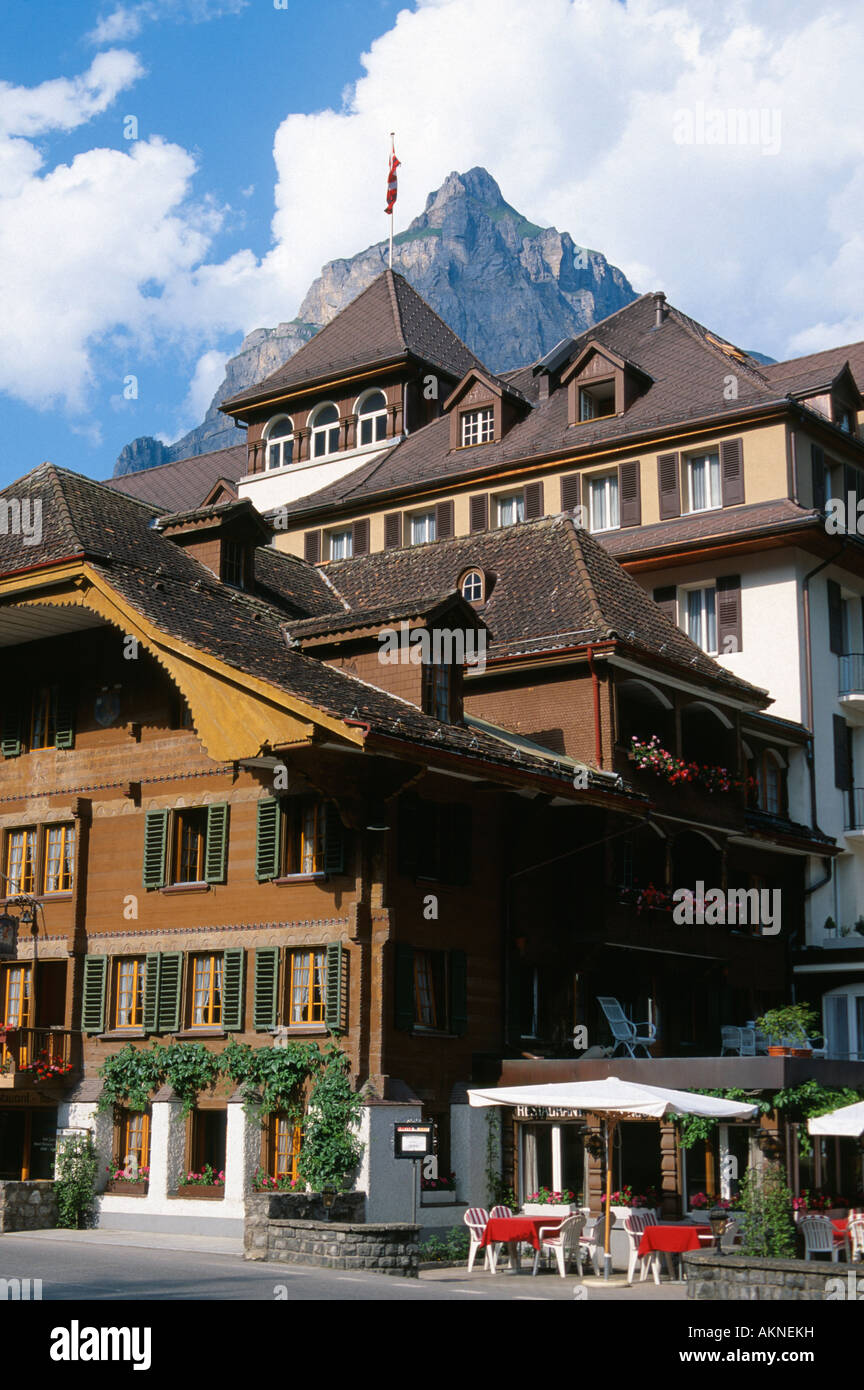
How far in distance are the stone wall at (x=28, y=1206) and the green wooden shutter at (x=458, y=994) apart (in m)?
7.21

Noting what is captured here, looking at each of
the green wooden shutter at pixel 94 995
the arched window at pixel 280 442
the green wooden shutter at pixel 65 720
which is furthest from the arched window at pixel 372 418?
the green wooden shutter at pixel 94 995

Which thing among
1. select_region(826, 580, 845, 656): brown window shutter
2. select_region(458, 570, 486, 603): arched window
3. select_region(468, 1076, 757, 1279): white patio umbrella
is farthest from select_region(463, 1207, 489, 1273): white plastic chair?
select_region(826, 580, 845, 656): brown window shutter

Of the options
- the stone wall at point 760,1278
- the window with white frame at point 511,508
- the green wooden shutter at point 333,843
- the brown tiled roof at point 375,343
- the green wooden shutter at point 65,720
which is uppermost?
the brown tiled roof at point 375,343

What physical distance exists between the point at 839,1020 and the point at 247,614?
49.6 ft

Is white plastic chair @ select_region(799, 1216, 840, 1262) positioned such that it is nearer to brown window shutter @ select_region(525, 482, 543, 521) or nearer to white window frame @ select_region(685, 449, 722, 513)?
white window frame @ select_region(685, 449, 722, 513)

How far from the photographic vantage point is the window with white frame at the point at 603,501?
41188 mm

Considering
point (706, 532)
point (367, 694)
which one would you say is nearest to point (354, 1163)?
point (367, 694)

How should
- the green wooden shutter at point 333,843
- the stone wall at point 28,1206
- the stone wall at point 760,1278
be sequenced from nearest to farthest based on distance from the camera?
the stone wall at point 760,1278 → the green wooden shutter at point 333,843 → the stone wall at point 28,1206

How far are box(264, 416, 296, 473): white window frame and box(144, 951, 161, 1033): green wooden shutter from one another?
83.7ft

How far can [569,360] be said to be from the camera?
152 feet

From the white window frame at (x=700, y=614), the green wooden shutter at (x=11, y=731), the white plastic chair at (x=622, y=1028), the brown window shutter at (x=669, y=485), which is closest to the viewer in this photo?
the white plastic chair at (x=622, y=1028)

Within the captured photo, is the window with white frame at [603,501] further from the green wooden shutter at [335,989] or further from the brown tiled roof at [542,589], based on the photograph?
the green wooden shutter at [335,989]

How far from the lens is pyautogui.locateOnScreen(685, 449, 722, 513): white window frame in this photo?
129 feet
